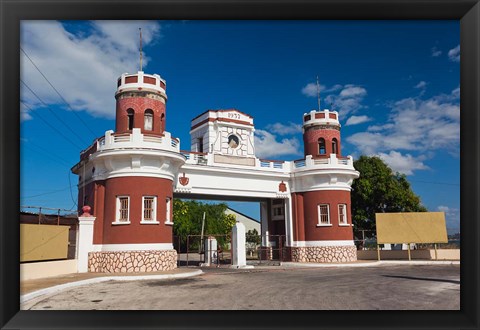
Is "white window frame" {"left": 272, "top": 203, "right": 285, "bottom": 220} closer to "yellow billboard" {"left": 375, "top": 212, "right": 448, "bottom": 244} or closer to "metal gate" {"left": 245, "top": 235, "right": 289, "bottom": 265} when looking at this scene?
"metal gate" {"left": 245, "top": 235, "right": 289, "bottom": 265}

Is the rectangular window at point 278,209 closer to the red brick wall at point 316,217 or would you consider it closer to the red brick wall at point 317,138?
the red brick wall at point 316,217

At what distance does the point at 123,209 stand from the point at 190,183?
408 cm

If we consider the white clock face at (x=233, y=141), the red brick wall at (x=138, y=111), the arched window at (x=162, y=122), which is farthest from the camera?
the white clock face at (x=233, y=141)

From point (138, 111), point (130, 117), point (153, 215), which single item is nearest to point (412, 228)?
point (153, 215)

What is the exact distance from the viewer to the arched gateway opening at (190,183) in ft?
53.2

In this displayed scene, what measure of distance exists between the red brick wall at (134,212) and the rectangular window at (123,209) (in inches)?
6.0

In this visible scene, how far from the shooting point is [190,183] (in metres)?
19.7

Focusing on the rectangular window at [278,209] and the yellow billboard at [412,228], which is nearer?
the yellow billboard at [412,228]

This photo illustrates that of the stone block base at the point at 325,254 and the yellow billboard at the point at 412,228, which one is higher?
the yellow billboard at the point at 412,228

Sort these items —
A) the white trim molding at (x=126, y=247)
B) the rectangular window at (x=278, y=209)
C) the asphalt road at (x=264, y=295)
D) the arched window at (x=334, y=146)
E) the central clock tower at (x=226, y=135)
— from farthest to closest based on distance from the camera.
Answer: the rectangular window at (x=278, y=209)
the arched window at (x=334, y=146)
the central clock tower at (x=226, y=135)
the white trim molding at (x=126, y=247)
the asphalt road at (x=264, y=295)

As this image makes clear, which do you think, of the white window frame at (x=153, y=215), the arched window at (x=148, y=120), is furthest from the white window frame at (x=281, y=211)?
the arched window at (x=148, y=120)

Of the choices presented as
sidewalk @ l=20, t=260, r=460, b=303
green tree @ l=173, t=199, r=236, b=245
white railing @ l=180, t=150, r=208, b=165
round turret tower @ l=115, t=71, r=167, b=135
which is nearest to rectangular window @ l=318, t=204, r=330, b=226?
sidewalk @ l=20, t=260, r=460, b=303
